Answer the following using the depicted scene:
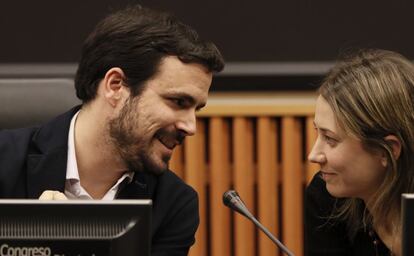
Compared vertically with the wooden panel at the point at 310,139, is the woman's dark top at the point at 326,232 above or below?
below

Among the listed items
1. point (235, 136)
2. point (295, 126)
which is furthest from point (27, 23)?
point (295, 126)

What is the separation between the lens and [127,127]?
Answer: 1822 mm

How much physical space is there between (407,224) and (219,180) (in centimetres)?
177

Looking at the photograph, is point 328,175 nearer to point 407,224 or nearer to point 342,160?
point 342,160

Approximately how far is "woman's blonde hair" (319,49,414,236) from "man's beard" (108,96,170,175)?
1.38 feet

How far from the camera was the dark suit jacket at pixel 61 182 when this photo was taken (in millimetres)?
1750

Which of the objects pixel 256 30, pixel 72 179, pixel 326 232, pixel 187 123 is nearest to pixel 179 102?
pixel 187 123

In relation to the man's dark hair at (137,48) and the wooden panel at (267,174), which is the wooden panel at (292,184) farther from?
the man's dark hair at (137,48)

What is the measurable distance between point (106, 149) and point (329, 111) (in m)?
0.51

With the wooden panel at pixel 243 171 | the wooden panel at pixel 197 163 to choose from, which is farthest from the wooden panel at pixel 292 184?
the wooden panel at pixel 197 163

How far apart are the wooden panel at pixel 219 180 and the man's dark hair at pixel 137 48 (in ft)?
3.54

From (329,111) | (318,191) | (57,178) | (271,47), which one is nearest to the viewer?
(57,178)

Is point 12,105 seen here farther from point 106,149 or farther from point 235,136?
point 235,136

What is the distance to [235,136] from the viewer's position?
2.93m
